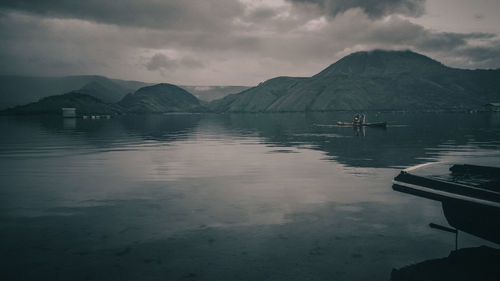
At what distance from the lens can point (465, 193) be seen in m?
11.0

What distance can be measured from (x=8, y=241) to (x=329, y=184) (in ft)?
56.8

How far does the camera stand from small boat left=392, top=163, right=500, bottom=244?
34.2 feet

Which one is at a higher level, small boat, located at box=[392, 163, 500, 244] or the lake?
small boat, located at box=[392, 163, 500, 244]

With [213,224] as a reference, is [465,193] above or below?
above

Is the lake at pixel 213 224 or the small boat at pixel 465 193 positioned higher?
the small boat at pixel 465 193

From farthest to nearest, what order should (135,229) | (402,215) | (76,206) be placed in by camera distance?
(76,206), (402,215), (135,229)

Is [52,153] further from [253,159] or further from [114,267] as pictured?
[114,267]

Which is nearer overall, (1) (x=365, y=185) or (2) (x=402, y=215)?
(2) (x=402, y=215)

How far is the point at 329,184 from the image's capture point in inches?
929

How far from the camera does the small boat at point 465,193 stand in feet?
34.2

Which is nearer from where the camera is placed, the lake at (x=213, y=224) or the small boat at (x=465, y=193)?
the small boat at (x=465, y=193)

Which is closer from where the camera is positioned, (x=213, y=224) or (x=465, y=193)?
(x=465, y=193)

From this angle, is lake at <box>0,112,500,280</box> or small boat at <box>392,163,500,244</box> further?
lake at <box>0,112,500,280</box>

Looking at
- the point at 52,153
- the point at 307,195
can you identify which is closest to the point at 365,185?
the point at 307,195
